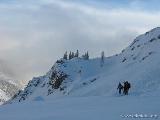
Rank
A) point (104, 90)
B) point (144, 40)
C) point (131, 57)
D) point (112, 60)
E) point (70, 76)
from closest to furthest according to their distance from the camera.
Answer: point (104, 90) < point (131, 57) < point (144, 40) < point (112, 60) < point (70, 76)

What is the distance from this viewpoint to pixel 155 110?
3291cm

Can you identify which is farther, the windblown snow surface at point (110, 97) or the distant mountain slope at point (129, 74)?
the distant mountain slope at point (129, 74)

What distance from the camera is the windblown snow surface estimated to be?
32591 millimetres

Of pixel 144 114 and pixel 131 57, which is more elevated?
pixel 131 57

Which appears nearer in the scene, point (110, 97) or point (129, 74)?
point (110, 97)

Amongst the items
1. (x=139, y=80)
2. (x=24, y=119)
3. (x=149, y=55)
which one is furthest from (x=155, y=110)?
(x=149, y=55)

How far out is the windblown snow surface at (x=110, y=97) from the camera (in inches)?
1283

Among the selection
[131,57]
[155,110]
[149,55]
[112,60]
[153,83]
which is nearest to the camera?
[155,110]

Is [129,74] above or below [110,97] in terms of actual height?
above

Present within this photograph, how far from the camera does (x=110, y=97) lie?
51562 mm

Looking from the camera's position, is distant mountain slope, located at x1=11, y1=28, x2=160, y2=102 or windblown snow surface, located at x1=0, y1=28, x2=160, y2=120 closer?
windblown snow surface, located at x1=0, y1=28, x2=160, y2=120

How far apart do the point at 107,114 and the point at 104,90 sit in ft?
242

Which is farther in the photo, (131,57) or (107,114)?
(131,57)

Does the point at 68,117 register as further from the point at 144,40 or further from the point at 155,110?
the point at 144,40
